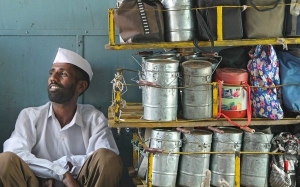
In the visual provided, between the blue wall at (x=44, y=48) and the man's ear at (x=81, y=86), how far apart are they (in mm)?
162

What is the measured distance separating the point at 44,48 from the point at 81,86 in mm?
465

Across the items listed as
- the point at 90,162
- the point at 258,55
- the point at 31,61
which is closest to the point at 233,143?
the point at 258,55

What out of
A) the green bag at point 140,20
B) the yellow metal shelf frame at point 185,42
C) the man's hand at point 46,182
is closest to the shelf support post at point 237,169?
the yellow metal shelf frame at point 185,42

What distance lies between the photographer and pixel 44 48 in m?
4.02

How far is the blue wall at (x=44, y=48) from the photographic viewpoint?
3967 mm

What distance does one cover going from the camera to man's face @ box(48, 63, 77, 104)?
147 inches

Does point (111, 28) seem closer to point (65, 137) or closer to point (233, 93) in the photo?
point (233, 93)

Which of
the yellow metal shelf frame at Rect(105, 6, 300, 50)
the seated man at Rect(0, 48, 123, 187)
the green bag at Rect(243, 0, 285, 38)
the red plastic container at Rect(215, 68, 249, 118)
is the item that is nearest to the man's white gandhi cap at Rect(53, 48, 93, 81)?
the seated man at Rect(0, 48, 123, 187)

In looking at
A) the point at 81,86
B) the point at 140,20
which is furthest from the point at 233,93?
the point at 81,86

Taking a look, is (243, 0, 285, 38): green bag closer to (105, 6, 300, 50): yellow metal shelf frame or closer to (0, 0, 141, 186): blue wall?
(105, 6, 300, 50): yellow metal shelf frame

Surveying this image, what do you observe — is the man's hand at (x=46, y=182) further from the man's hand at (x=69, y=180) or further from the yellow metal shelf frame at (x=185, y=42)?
the yellow metal shelf frame at (x=185, y=42)

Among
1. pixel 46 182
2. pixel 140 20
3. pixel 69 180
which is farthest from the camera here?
pixel 46 182

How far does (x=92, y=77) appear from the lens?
409 centimetres

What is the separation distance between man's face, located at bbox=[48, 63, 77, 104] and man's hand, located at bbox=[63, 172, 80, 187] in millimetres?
619
